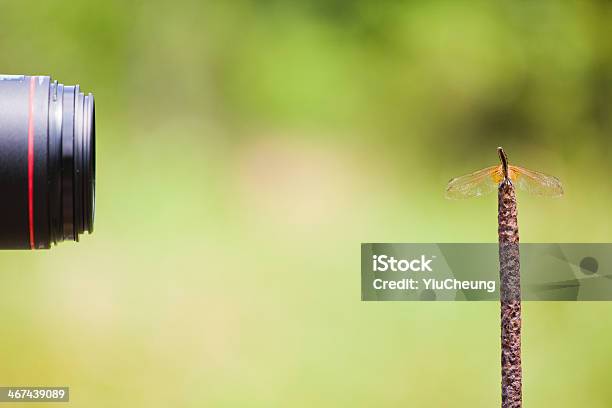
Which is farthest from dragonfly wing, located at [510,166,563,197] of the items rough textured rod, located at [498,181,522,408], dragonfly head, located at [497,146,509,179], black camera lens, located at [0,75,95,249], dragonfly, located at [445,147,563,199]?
black camera lens, located at [0,75,95,249]

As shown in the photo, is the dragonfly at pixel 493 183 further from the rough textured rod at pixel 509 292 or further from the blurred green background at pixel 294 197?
the rough textured rod at pixel 509 292

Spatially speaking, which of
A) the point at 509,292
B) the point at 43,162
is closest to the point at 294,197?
the point at 509,292

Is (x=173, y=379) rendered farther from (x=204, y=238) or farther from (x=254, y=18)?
(x=254, y=18)

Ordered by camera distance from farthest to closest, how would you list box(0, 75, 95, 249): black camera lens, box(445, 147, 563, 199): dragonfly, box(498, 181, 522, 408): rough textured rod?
1. box(445, 147, 563, 199): dragonfly
2. box(498, 181, 522, 408): rough textured rod
3. box(0, 75, 95, 249): black camera lens

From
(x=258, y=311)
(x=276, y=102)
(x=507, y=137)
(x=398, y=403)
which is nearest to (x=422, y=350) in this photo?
(x=398, y=403)

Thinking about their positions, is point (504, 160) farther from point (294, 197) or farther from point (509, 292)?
point (294, 197)

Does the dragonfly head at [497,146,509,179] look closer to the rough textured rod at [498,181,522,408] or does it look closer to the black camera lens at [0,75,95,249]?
the rough textured rod at [498,181,522,408]
